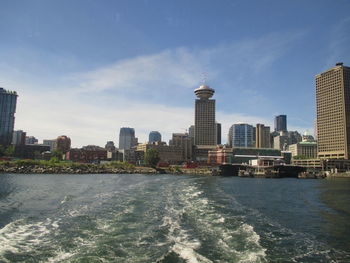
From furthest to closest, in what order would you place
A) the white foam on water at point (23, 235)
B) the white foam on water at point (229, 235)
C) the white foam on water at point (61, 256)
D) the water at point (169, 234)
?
the white foam on water at point (23, 235) → the white foam on water at point (229, 235) → the water at point (169, 234) → the white foam on water at point (61, 256)

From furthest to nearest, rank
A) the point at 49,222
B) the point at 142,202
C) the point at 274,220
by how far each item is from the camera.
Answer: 1. the point at 142,202
2. the point at 274,220
3. the point at 49,222

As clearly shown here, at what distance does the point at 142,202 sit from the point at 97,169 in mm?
152885

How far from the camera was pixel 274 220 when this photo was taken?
Result: 3428 centimetres

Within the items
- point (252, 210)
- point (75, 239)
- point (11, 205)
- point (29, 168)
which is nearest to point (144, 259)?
point (75, 239)

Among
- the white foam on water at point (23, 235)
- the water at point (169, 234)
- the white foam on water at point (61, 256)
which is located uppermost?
the water at point (169, 234)

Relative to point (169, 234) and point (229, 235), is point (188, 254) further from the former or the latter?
point (229, 235)

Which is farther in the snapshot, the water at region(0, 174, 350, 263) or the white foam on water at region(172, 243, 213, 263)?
the water at region(0, 174, 350, 263)

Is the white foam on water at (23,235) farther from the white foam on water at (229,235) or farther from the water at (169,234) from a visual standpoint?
the white foam on water at (229,235)

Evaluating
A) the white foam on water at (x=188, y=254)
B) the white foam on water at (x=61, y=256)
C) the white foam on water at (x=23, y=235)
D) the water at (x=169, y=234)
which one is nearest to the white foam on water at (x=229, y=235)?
the water at (x=169, y=234)

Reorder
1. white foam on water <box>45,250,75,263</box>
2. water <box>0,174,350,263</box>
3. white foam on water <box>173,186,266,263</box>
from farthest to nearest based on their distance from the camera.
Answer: white foam on water <box>173,186,266,263</box> → water <box>0,174,350,263</box> → white foam on water <box>45,250,75,263</box>

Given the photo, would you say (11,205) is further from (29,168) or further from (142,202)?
(29,168)

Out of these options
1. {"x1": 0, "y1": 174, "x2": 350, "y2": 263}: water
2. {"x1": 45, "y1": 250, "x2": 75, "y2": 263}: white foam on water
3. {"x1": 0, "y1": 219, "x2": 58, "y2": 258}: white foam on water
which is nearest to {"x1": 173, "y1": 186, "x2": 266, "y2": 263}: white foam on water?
{"x1": 0, "y1": 174, "x2": 350, "y2": 263}: water

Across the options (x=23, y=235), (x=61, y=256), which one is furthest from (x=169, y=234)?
(x=23, y=235)

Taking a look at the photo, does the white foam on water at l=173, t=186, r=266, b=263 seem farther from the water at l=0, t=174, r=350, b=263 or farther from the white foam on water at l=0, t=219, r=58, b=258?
the white foam on water at l=0, t=219, r=58, b=258
